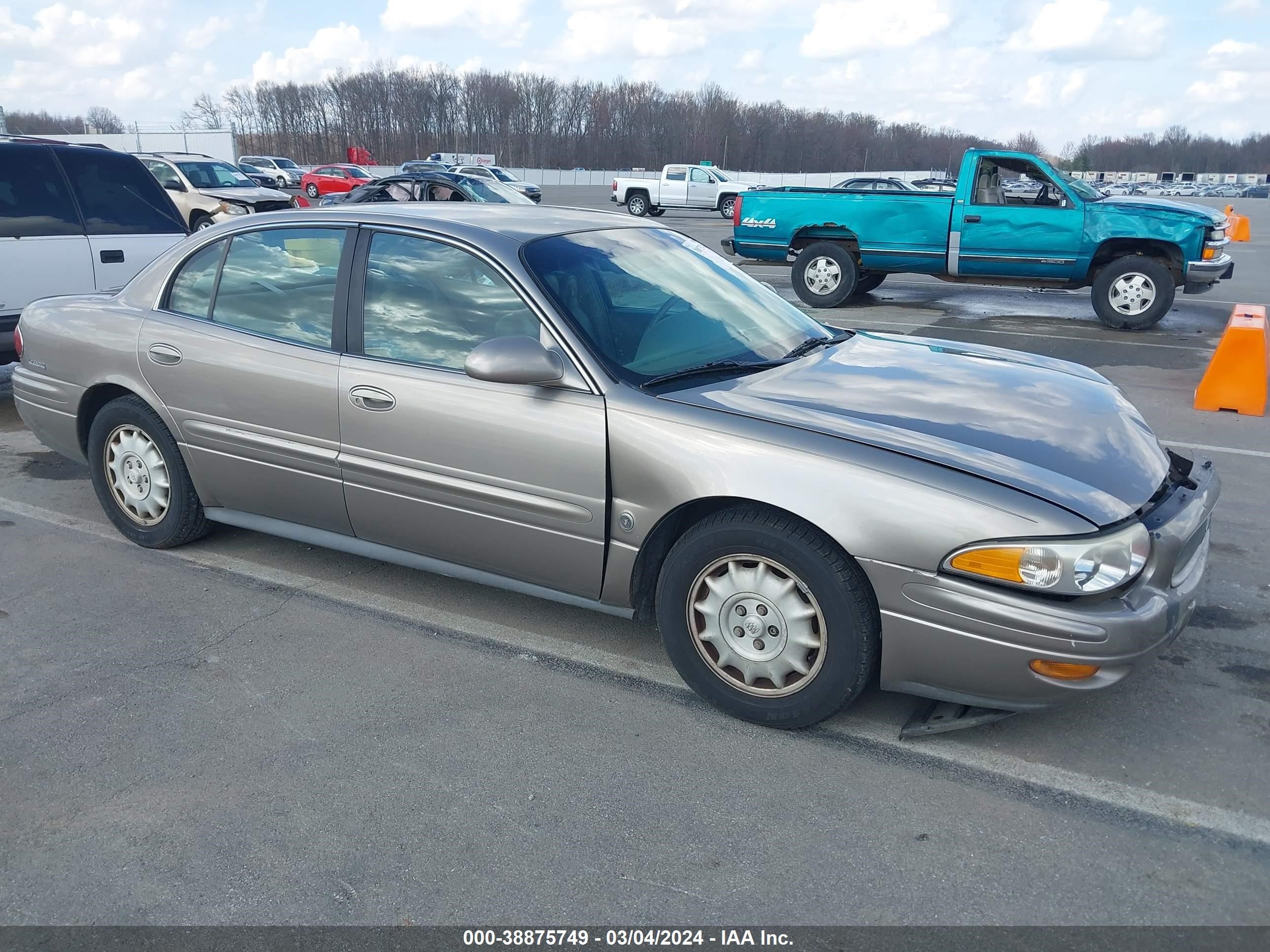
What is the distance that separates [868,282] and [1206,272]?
4294 mm

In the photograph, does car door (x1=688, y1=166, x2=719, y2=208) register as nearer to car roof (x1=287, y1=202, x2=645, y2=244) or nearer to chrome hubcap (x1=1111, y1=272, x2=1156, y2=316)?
chrome hubcap (x1=1111, y1=272, x2=1156, y2=316)

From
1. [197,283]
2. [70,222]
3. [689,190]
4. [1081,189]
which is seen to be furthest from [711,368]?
[689,190]

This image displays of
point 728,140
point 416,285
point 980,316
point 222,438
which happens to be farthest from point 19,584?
point 728,140

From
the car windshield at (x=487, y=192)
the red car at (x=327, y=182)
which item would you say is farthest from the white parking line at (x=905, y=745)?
the red car at (x=327, y=182)

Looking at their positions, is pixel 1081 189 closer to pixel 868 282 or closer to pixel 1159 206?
pixel 1159 206

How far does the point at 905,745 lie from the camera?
308 cm

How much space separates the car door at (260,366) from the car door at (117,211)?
3271 mm

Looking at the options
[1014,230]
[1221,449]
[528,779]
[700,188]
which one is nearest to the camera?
[528,779]

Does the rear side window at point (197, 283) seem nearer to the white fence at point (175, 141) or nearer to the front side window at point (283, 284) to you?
the front side window at point (283, 284)

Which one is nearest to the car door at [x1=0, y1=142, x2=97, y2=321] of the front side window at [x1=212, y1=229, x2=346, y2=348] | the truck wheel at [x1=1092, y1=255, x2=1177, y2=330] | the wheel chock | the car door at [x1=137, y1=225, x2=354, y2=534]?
the car door at [x1=137, y1=225, x2=354, y2=534]

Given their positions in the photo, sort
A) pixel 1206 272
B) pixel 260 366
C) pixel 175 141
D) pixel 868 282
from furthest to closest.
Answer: pixel 175 141
pixel 868 282
pixel 1206 272
pixel 260 366

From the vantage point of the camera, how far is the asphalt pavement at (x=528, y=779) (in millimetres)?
2438

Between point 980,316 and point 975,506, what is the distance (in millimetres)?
10572

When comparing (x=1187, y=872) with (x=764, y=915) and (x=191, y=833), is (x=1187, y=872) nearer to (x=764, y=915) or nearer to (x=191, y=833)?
(x=764, y=915)
